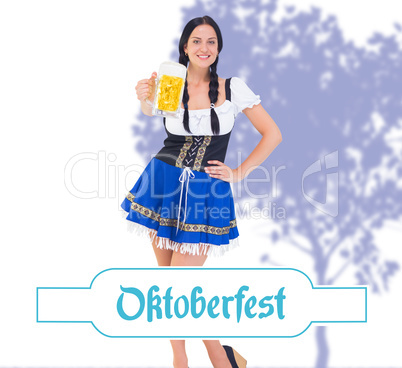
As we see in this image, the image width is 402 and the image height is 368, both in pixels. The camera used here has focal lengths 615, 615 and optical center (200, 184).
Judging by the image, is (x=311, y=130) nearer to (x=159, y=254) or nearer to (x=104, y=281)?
(x=159, y=254)

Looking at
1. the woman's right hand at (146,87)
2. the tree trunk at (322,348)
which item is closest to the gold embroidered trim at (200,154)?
the woman's right hand at (146,87)

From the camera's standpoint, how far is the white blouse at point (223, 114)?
318 centimetres

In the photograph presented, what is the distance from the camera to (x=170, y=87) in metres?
3.04

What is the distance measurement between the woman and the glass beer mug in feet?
0.53

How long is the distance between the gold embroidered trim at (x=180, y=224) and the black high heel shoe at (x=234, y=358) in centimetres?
82

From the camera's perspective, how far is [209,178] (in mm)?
3211

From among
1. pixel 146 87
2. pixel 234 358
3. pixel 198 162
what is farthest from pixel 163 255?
pixel 146 87

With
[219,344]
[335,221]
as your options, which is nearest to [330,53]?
[335,221]

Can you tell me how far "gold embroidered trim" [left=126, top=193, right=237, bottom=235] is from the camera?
317cm

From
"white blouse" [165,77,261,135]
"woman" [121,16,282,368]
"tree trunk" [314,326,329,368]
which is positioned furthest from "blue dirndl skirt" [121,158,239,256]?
"tree trunk" [314,326,329,368]

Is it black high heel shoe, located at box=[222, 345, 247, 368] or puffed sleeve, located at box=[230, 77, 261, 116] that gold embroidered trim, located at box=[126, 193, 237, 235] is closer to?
puffed sleeve, located at box=[230, 77, 261, 116]

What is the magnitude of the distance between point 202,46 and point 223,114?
1.21 ft

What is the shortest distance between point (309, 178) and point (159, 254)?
108 cm

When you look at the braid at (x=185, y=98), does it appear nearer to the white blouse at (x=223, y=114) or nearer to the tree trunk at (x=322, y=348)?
the white blouse at (x=223, y=114)
